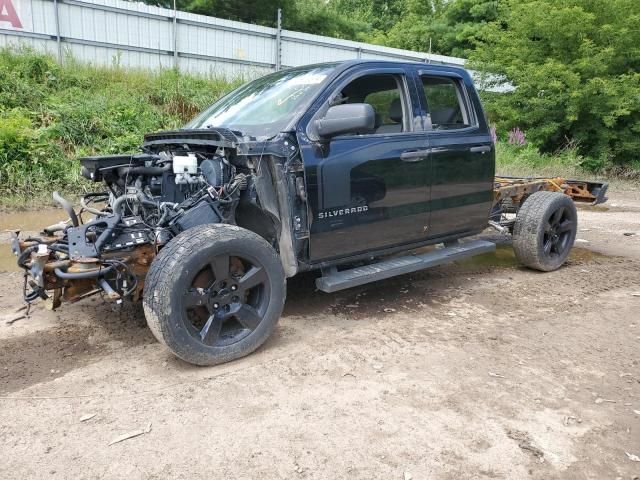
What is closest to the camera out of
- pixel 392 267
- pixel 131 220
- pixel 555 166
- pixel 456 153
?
pixel 131 220

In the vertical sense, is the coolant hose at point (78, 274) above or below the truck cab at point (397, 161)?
below

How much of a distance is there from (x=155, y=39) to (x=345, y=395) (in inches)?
448

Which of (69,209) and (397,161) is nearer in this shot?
(69,209)

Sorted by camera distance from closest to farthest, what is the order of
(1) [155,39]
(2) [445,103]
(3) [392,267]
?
(3) [392,267]
(2) [445,103]
(1) [155,39]

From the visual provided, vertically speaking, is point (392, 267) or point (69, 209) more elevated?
point (69, 209)

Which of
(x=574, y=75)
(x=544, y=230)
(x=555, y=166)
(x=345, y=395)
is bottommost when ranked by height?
(x=345, y=395)

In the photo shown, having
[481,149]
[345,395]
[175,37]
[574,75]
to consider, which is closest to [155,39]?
[175,37]

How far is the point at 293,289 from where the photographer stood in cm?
486

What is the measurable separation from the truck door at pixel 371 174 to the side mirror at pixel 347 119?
0.15 meters

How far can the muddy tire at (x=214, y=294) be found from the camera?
10.1 ft

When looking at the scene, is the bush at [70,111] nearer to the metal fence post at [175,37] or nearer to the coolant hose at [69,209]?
the metal fence post at [175,37]

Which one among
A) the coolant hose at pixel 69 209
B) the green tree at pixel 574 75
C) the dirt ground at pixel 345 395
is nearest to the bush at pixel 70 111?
the dirt ground at pixel 345 395

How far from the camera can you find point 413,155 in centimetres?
423

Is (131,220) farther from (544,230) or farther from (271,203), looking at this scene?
(544,230)
